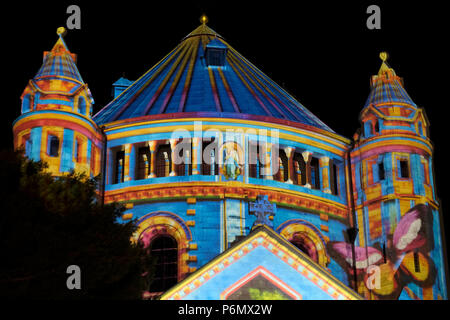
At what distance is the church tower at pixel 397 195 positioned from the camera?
50594mm

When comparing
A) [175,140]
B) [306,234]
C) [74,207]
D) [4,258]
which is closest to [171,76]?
[175,140]

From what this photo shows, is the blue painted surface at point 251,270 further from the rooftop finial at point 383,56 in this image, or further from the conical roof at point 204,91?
the rooftop finial at point 383,56

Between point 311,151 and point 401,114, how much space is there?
18.6ft

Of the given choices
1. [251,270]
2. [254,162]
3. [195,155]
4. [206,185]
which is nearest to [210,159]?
[195,155]

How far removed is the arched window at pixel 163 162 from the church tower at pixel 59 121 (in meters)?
3.14

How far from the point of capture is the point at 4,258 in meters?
33.5

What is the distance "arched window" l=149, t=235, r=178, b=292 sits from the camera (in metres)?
49.9

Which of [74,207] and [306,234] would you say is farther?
[306,234]

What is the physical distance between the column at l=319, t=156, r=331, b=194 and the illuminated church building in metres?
0.08

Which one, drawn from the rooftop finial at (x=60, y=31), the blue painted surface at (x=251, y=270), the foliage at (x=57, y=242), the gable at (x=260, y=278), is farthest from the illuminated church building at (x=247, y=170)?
the foliage at (x=57, y=242)

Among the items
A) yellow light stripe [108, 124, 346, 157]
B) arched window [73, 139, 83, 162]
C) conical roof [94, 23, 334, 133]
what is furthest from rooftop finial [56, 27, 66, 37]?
arched window [73, 139, 83, 162]

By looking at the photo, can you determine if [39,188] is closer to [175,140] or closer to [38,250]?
[38,250]

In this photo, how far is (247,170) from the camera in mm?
52344

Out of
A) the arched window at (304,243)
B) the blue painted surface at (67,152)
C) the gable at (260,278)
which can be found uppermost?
the blue painted surface at (67,152)
